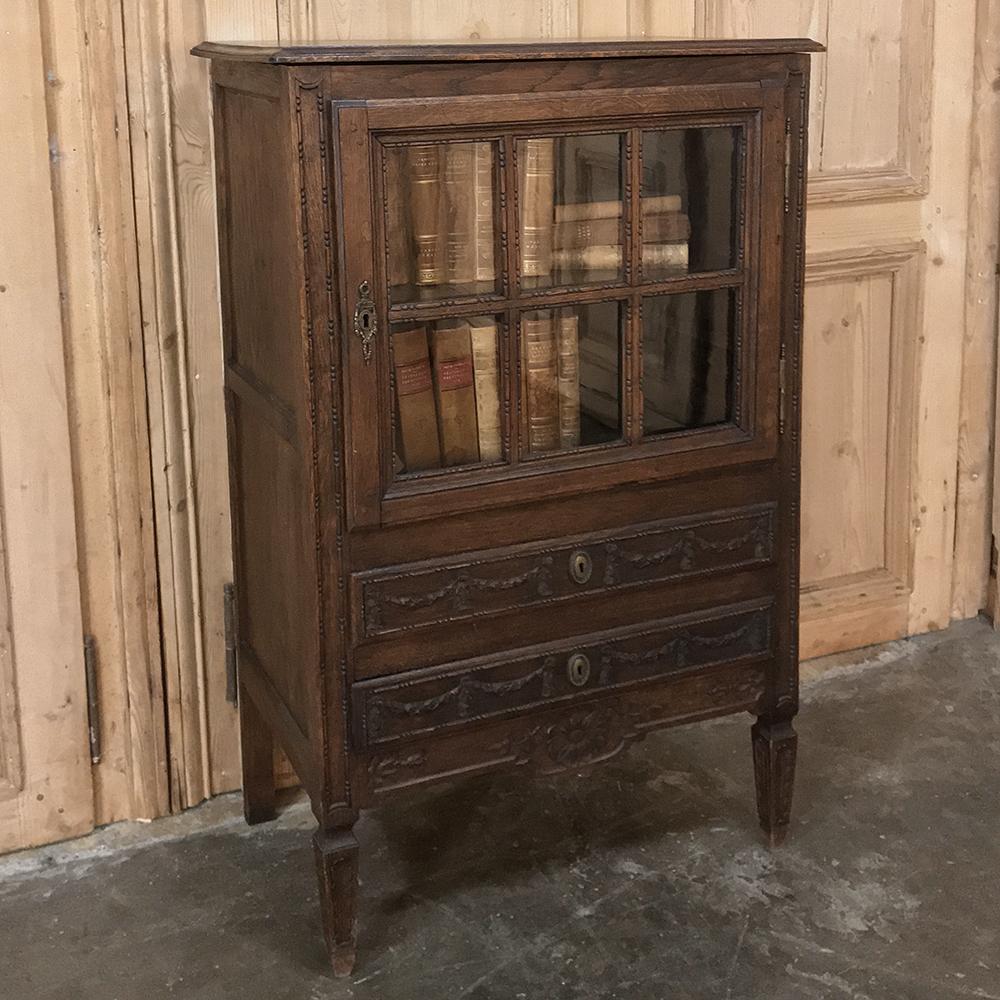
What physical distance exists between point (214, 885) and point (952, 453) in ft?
6.07

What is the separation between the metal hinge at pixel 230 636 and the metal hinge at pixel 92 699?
0.22m

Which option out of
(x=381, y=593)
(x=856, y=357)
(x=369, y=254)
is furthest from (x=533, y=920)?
(x=856, y=357)

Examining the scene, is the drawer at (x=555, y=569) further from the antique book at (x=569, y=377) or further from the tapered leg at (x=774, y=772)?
the tapered leg at (x=774, y=772)

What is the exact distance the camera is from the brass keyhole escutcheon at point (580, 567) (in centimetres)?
226

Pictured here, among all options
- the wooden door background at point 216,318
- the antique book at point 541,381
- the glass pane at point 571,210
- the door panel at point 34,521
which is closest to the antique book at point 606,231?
the glass pane at point 571,210

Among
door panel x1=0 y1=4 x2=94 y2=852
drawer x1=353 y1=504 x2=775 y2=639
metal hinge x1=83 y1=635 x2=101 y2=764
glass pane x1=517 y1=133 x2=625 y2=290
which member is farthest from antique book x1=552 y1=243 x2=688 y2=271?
metal hinge x1=83 y1=635 x2=101 y2=764

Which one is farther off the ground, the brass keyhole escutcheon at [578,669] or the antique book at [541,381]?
the antique book at [541,381]

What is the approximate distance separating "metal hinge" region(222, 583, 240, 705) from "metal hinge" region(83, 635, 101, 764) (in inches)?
8.8

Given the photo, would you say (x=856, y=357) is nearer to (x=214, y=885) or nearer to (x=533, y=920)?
(x=533, y=920)

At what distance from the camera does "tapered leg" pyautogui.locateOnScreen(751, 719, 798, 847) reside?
253 cm

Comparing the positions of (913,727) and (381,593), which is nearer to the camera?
(381,593)

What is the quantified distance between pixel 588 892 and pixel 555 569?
57 cm

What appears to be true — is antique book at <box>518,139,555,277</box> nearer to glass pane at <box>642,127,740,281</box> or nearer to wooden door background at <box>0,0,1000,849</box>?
glass pane at <box>642,127,740,281</box>

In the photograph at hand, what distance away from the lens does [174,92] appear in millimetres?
2373
